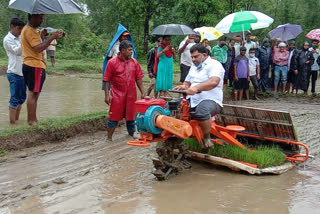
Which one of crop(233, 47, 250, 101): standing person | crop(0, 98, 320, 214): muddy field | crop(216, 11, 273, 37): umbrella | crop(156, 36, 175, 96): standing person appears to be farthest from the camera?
crop(233, 47, 250, 101): standing person

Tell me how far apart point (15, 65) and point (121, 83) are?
212cm

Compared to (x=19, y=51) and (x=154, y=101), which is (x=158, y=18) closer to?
(x=19, y=51)

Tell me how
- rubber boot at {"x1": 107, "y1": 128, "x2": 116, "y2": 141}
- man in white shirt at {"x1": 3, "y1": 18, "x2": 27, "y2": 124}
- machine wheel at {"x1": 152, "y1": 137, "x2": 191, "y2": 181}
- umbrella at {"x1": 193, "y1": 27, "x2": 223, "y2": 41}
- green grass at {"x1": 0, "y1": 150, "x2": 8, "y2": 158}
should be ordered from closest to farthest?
1. machine wheel at {"x1": 152, "y1": 137, "x2": 191, "y2": 181}
2. green grass at {"x1": 0, "y1": 150, "x2": 8, "y2": 158}
3. rubber boot at {"x1": 107, "y1": 128, "x2": 116, "y2": 141}
4. man in white shirt at {"x1": 3, "y1": 18, "x2": 27, "y2": 124}
5. umbrella at {"x1": 193, "y1": 27, "x2": 223, "y2": 41}

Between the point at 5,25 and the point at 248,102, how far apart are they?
23.4 metres

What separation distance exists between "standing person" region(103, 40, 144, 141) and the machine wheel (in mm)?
1662

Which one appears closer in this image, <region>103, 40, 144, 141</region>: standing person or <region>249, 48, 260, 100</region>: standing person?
<region>103, 40, 144, 141</region>: standing person

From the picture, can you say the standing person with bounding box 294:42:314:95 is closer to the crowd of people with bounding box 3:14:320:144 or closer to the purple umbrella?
the crowd of people with bounding box 3:14:320:144

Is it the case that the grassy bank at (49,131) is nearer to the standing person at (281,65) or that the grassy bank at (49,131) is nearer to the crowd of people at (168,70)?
the crowd of people at (168,70)

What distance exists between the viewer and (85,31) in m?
32.8

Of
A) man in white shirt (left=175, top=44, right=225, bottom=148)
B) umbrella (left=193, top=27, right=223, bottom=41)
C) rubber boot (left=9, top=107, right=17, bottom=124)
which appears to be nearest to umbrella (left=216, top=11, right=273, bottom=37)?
umbrella (left=193, top=27, right=223, bottom=41)

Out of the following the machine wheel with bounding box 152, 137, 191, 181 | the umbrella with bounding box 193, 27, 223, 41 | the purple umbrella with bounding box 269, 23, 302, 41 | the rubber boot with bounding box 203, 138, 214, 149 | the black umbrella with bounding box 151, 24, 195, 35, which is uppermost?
the purple umbrella with bounding box 269, 23, 302, 41

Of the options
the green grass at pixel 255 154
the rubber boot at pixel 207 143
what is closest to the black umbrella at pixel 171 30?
the green grass at pixel 255 154

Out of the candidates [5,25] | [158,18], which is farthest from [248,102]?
[5,25]

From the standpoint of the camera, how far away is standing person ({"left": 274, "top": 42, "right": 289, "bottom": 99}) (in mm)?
12164
